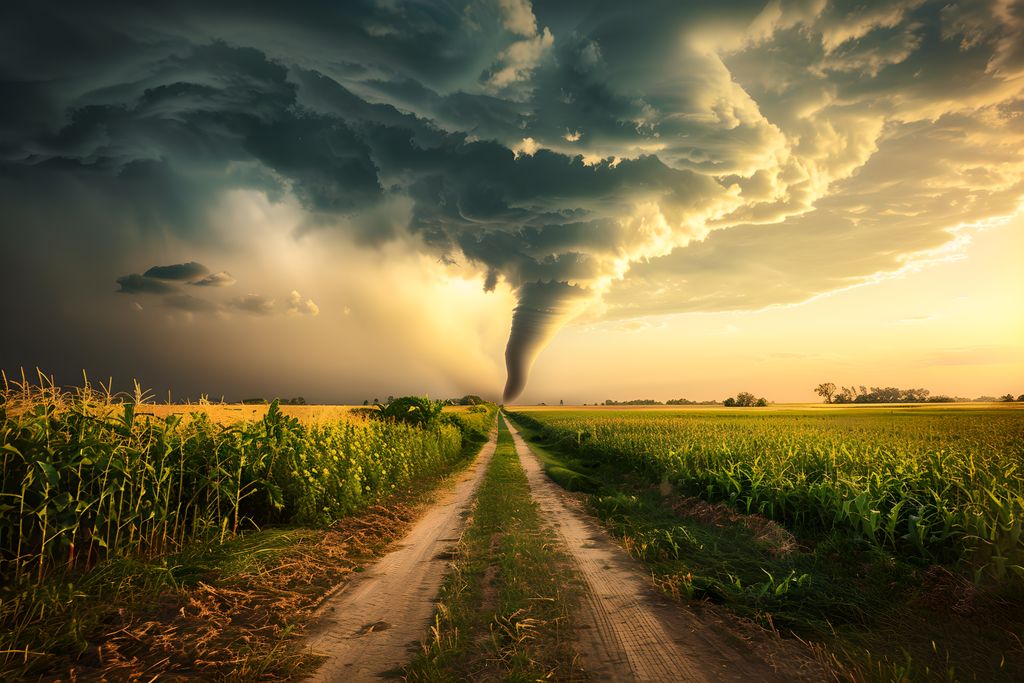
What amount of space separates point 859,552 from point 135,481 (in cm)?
1255

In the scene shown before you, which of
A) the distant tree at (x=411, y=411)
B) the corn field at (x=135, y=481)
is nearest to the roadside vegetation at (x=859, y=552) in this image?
the corn field at (x=135, y=481)

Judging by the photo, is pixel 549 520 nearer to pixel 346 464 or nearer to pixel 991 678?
pixel 346 464

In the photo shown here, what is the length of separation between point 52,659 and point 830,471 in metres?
14.4

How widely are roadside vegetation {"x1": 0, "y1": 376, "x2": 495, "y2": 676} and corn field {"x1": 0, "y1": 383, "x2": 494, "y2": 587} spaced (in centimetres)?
3

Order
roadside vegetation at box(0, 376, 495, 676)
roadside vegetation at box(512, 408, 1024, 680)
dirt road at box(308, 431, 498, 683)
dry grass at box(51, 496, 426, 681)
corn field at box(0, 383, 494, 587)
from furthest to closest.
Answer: corn field at box(0, 383, 494, 587) < roadside vegetation at box(512, 408, 1024, 680) < roadside vegetation at box(0, 376, 495, 676) < dirt road at box(308, 431, 498, 683) < dry grass at box(51, 496, 426, 681)

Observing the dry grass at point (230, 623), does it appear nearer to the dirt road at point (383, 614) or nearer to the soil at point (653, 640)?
the dirt road at point (383, 614)

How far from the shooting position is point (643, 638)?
5422 mm

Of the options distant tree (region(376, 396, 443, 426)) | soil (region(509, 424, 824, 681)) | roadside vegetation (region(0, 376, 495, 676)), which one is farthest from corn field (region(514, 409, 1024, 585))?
distant tree (region(376, 396, 443, 426))

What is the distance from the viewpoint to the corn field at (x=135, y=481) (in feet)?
20.9

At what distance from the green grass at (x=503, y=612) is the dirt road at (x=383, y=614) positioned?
28 cm

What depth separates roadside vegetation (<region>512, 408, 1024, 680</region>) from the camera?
5.53m

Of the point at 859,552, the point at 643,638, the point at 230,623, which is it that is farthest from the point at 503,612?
the point at 859,552

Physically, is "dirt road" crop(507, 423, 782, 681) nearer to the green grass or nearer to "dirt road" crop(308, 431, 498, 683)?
the green grass

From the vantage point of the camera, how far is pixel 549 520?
1190 cm
